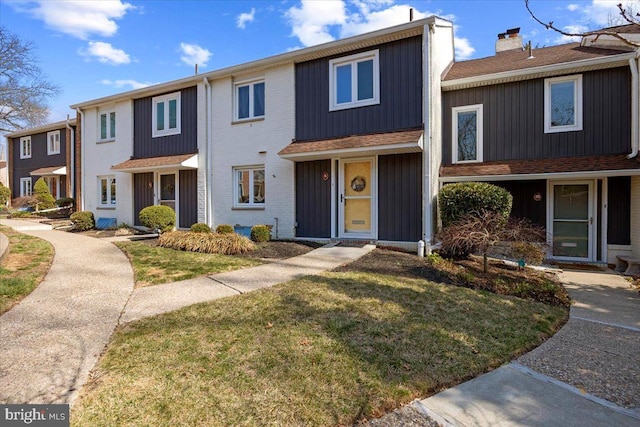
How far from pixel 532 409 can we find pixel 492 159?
8.94m

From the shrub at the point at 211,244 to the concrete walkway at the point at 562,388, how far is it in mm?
7036

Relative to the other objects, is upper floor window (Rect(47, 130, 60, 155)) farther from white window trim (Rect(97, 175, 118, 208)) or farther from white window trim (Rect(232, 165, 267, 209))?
white window trim (Rect(232, 165, 267, 209))

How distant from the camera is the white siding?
11.0 m

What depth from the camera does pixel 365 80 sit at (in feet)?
32.4

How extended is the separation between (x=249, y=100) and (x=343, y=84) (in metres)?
3.52

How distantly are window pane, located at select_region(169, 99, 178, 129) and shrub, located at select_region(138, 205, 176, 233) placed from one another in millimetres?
3726

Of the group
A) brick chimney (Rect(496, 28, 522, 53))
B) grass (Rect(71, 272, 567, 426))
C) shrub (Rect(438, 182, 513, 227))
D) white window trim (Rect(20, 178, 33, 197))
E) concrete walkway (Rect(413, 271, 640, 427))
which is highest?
brick chimney (Rect(496, 28, 522, 53))

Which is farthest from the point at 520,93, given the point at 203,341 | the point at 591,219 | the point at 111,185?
the point at 111,185

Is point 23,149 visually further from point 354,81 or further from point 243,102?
point 354,81

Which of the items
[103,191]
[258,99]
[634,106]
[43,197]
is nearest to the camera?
[634,106]

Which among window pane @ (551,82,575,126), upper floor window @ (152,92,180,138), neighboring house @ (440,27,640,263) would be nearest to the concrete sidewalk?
neighboring house @ (440,27,640,263)

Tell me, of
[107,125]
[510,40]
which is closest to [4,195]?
[107,125]

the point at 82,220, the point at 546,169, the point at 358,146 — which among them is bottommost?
the point at 82,220

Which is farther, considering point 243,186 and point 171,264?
point 243,186
